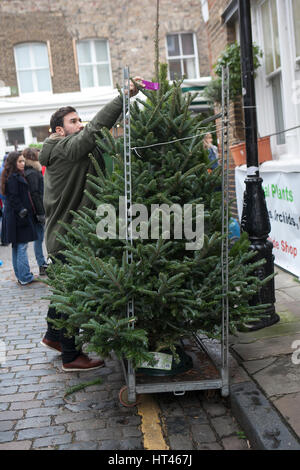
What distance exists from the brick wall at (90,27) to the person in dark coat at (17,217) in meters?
15.9

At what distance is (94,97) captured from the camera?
2303 cm

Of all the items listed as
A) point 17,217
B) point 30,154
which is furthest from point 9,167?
point 17,217

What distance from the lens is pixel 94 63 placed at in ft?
76.4

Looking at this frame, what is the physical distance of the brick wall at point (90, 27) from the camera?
22641 millimetres

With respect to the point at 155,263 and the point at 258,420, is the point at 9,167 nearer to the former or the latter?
the point at 155,263

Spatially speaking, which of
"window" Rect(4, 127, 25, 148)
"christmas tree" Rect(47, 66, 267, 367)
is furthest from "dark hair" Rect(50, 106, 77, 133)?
"window" Rect(4, 127, 25, 148)

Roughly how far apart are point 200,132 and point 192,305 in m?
1.18

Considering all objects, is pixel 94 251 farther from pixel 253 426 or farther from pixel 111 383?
pixel 253 426

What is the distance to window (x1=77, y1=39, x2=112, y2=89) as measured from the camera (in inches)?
915

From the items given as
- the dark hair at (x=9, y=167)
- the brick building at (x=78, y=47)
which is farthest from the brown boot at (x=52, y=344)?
the brick building at (x=78, y=47)

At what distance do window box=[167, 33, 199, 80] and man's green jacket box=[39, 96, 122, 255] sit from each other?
2044 cm

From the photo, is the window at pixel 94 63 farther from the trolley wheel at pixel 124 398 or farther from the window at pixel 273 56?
the trolley wheel at pixel 124 398

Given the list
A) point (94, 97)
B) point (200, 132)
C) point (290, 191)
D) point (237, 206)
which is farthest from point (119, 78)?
point (200, 132)

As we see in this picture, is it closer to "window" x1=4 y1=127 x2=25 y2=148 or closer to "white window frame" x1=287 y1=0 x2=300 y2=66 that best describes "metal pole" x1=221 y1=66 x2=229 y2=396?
"white window frame" x1=287 y1=0 x2=300 y2=66
